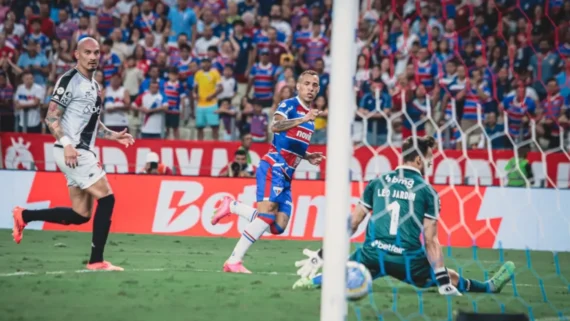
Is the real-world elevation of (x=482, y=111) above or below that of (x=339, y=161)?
above

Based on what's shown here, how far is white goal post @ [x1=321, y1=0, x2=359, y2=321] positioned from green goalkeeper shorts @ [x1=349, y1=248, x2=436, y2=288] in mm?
2710

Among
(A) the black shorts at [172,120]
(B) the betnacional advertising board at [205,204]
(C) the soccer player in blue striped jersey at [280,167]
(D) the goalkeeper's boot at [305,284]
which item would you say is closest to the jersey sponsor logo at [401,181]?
(D) the goalkeeper's boot at [305,284]

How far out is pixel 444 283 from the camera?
8.66 m

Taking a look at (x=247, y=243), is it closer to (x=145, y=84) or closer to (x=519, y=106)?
(x=519, y=106)

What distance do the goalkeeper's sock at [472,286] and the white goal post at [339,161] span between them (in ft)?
10.9

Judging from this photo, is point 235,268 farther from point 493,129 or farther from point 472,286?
point 493,129

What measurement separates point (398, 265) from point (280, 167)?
208 centimetres

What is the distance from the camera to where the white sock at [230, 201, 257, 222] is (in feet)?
34.4

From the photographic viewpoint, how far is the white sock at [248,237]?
9.82 m

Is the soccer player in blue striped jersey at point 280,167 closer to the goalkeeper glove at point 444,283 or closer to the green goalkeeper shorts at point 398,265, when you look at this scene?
the green goalkeeper shorts at point 398,265

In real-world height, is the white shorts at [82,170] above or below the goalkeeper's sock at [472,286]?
above

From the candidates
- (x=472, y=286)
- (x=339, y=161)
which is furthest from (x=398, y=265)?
(x=339, y=161)

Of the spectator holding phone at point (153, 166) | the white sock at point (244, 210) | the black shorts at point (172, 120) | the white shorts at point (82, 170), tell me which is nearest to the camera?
the white shorts at point (82, 170)

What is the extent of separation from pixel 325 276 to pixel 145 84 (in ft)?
41.8
